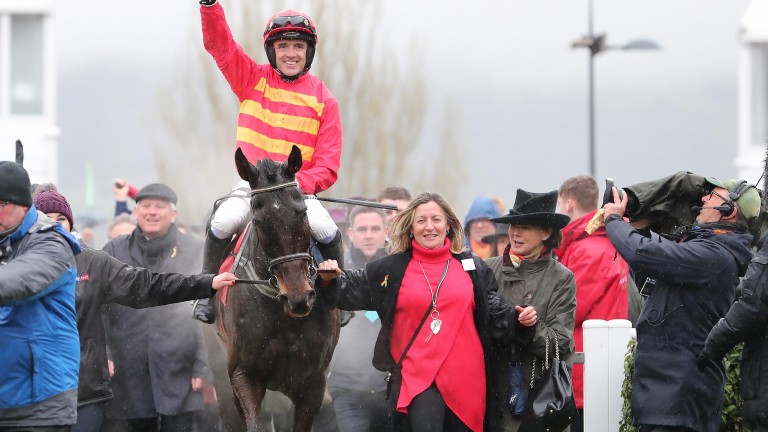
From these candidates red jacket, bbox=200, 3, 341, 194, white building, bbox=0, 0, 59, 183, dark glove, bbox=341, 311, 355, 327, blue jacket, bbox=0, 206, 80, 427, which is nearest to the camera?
blue jacket, bbox=0, 206, 80, 427

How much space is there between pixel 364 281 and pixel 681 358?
1921 mm

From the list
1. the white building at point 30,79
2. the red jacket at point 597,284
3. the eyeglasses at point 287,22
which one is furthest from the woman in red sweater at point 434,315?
the white building at point 30,79

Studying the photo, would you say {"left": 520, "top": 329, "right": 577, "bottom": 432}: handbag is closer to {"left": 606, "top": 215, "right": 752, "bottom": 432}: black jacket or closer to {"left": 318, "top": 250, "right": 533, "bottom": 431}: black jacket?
{"left": 318, "top": 250, "right": 533, "bottom": 431}: black jacket

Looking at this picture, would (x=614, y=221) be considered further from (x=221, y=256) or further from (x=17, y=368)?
(x=17, y=368)

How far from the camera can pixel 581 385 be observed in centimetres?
799

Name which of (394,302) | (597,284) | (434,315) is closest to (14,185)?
(394,302)

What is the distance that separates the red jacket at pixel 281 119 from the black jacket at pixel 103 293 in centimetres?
104

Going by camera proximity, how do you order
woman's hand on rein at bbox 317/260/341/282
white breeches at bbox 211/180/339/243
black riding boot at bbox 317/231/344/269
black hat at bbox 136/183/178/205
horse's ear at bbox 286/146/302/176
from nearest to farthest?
horse's ear at bbox 286/146/302/176
woman's hand on rein at bbox 317/260/341/282
white breeches at bbox 211/180/339/243
black riding boot at bbox 317/231/344/269
black hat at bbox 136/183/178/205

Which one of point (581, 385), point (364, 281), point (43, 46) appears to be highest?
point (43, 46)

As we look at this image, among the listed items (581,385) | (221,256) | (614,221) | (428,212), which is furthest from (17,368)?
(581,385)

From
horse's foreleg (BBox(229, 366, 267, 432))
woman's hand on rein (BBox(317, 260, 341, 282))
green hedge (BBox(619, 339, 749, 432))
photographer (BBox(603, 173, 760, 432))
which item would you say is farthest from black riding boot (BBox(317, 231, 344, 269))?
green hedge (BBox(619, 339, 749, 432))

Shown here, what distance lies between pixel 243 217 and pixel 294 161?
0.86 meters

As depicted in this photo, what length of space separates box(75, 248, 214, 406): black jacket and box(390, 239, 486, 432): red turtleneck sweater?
119 centimetres

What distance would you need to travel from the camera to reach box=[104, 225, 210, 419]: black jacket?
9258 millimetres
